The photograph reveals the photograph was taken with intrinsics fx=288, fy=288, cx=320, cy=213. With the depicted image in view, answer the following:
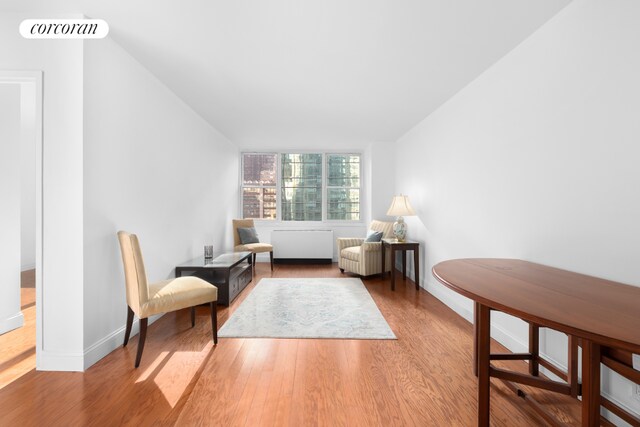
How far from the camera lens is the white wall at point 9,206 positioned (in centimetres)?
256

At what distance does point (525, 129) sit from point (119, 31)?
314cm

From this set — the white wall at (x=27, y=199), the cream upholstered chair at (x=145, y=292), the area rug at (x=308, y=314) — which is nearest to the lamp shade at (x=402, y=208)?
the area rug at (x=308, y=314)

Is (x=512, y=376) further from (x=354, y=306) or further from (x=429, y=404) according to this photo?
(x=354, y=306)

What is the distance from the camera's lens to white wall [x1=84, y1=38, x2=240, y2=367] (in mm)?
2086

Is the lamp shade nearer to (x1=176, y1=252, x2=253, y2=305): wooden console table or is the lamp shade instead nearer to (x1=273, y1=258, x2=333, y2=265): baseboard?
(x1=273, y1=258, x2=333, y2=265): baseboard

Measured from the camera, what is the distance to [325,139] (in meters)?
5.50

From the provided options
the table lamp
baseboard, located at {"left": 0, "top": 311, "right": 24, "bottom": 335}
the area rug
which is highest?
the table lamp

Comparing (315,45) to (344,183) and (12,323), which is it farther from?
(344,183)

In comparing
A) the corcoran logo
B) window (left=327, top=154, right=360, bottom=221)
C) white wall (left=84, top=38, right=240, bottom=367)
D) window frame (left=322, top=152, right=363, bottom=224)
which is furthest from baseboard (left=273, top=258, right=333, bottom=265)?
the corcoran logo

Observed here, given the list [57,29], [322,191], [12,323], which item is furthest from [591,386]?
[322,191]

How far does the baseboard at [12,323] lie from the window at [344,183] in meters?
5.02

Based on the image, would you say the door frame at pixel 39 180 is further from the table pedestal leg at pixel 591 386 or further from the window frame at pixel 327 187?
the window frame at pixel 327 187

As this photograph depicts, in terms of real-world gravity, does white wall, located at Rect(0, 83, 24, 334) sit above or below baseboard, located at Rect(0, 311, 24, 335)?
above

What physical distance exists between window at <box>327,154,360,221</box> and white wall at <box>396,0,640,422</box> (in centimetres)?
349
